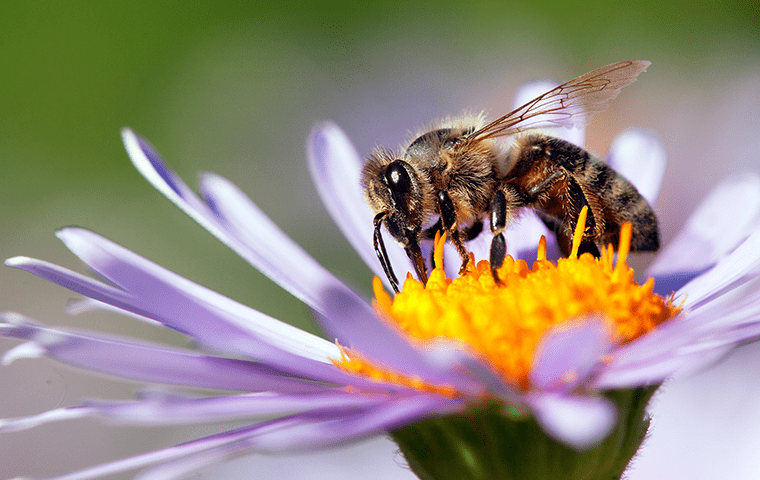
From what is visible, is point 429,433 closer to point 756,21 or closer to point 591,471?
point 591,471

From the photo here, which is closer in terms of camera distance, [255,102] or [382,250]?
[382,250]

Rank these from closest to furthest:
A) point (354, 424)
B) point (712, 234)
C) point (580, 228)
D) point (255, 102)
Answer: point (354, 424) < point (580, 228) < point (712, 234) < point (255, 102)

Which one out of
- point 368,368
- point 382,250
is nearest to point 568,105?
point 382,250

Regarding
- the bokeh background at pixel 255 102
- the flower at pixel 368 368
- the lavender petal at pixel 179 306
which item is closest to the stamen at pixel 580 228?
the flower at pixel 368 368

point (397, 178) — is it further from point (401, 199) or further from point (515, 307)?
point (515, 307)

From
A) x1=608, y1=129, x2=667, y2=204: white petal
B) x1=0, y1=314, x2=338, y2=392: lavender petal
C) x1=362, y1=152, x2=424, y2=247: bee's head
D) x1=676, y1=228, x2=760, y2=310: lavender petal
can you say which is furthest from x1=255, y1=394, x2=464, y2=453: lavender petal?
x1=608, y1=129, x2=667, y2=204: white petal

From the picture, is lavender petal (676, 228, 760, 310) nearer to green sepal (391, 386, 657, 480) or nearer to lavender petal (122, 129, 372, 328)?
green sepal (391, 386, 657, 480)

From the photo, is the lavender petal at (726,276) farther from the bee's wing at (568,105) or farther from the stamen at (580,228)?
the bee's wing at (568,105)

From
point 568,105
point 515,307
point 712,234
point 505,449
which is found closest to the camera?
point 505,449
